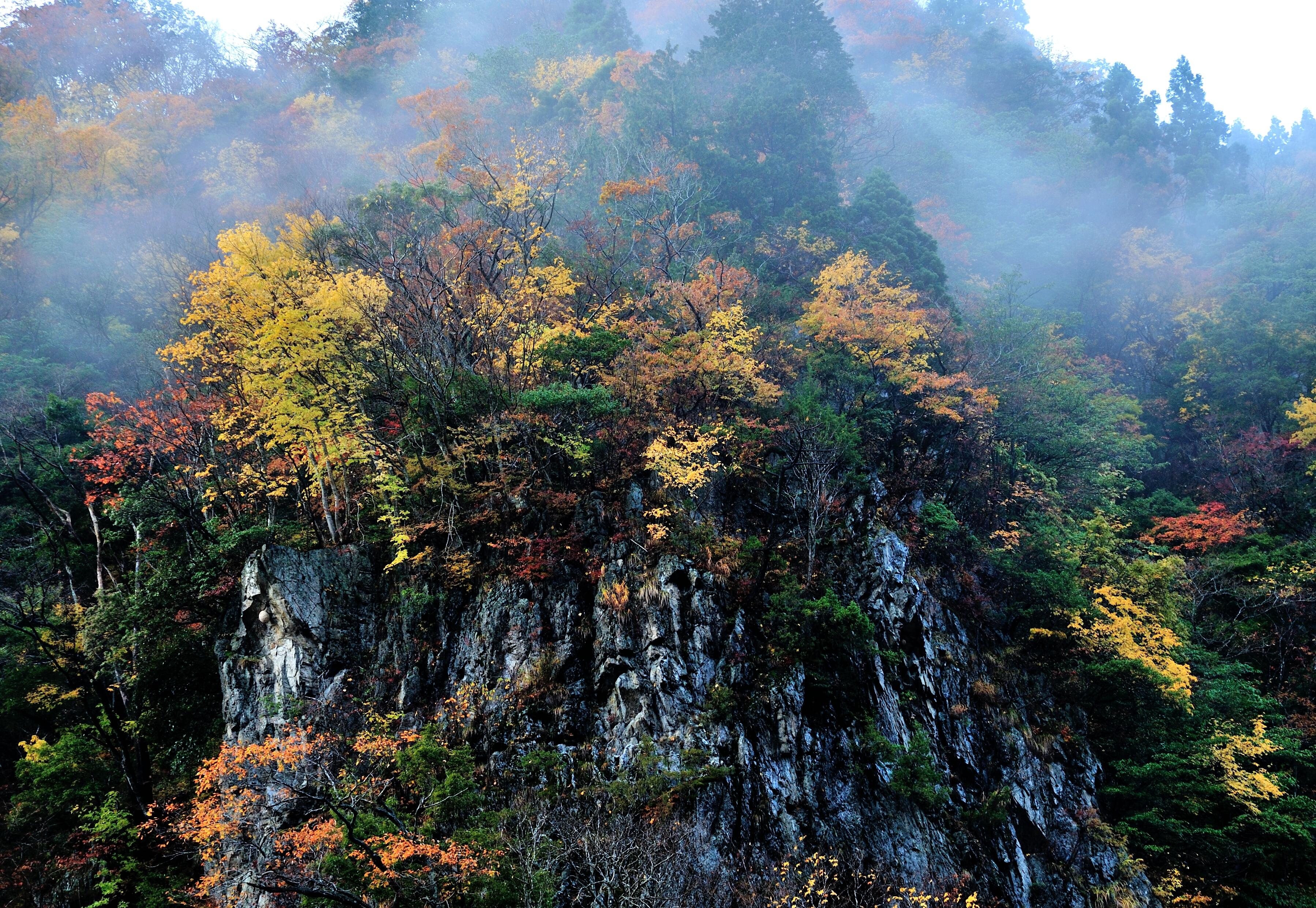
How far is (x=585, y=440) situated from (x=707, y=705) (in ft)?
26.1

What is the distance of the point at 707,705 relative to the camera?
13148 millimetres

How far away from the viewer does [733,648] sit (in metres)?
14.2

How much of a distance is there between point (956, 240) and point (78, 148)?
173 feet

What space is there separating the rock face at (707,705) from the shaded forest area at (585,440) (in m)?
0.64

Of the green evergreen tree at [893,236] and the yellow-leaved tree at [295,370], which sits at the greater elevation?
the green evergreen tree at [893,236]

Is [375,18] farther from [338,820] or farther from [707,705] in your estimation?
[707,705]

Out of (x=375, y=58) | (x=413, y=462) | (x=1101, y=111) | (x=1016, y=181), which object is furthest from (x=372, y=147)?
(x=1101, y=111)

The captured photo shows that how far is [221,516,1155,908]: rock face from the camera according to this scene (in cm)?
1272

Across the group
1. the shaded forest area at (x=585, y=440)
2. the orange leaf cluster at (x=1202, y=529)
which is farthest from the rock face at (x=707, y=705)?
the orange leaf cluster at (x=1202, y=529)

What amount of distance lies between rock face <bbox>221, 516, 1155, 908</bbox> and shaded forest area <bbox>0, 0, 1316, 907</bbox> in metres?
0.64

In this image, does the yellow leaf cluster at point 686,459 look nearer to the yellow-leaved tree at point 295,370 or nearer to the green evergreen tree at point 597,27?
the yellow-leaved tree at point 295,370

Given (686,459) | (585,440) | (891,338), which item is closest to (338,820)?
(585,440)

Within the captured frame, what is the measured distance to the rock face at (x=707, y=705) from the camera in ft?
41.7

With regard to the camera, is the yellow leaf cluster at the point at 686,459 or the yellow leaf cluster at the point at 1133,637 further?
the yellow leaf cluster at the point at 686,459
